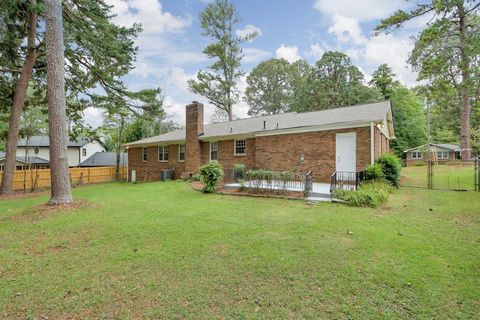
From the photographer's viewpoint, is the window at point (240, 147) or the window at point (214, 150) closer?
the window at point (240, 147)

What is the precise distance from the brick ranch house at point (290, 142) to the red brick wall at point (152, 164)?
0.26 feet

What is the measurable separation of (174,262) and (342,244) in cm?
306

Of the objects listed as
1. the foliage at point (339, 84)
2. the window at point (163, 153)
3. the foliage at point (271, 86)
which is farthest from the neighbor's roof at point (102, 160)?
the foliage at point (339, 84)

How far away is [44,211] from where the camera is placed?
752 cm

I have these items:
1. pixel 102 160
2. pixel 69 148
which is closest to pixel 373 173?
pixel 102 160

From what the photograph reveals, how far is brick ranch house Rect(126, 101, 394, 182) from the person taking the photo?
11508 mm

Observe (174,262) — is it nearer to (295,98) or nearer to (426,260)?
(426,260)

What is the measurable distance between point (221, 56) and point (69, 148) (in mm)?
23682

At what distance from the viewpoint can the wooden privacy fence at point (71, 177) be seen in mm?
16859

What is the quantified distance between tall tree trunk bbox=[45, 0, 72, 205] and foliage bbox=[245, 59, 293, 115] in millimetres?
29829

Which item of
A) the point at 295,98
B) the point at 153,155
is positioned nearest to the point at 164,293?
the point at 153,155

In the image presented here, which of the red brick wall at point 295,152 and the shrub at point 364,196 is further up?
the red brick wall at point 295,152

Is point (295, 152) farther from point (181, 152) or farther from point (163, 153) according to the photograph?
point (163, 153)

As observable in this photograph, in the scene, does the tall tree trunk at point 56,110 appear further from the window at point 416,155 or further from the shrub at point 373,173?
the window at point 416,155
